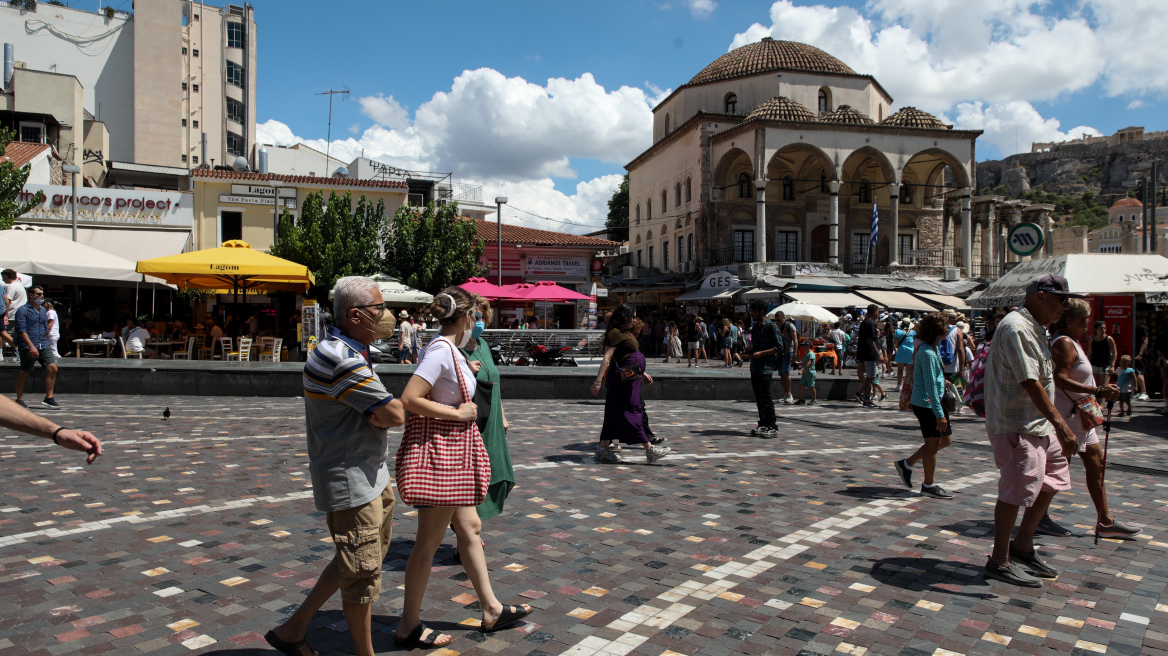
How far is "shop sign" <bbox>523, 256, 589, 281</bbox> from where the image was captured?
37319mm

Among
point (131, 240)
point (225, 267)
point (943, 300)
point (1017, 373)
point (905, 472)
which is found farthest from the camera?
point (943, 300)

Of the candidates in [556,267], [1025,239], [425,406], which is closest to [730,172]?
[556,267]

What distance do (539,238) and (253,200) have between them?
44.2 feet

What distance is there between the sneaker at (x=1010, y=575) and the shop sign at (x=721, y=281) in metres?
29.8

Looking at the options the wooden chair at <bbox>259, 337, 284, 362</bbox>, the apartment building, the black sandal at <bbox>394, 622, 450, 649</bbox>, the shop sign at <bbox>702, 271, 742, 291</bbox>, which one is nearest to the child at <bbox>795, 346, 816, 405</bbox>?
the wooden chair at <bbox>259, 337, 284, 362</bbox>

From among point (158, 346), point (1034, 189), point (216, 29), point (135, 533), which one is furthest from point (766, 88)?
point (1034, 189)

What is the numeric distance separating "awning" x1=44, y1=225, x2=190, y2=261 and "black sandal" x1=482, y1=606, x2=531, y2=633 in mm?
25178

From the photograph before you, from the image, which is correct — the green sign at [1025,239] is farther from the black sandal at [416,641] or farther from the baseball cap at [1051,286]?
the black sandal at [416,641]

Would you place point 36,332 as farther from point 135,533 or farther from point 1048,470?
point 1048,470

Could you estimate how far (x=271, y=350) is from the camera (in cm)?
1766

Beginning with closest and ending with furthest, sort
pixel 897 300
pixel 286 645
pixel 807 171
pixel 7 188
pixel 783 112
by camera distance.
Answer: pixel 286 645 → pixel 7 188 → pixel 897 300 → pixel 783 112 → pixel 807 171

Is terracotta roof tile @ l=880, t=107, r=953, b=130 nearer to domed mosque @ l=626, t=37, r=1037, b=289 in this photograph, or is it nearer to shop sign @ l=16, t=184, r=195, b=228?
domed mosque @ l=626, t=37, r=1037, b=289

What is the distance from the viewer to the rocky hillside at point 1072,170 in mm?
140625

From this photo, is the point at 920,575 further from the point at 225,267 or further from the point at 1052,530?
the point at 225,267
